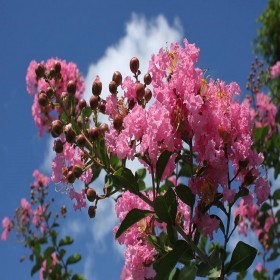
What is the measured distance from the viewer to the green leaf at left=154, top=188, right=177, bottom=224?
1.19 metres

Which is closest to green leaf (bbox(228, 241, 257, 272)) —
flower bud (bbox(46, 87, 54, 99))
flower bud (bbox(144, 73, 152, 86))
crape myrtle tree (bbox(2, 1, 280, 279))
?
crape myrtle tree (bbox(2, 1, 280, 279))

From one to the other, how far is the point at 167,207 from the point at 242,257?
0.25 metres

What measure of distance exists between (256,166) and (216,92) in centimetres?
24

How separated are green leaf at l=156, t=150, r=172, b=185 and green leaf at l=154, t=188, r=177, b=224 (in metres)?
0.05

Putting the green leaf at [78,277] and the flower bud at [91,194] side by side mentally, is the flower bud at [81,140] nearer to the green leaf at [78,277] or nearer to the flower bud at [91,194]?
the flower bud at [91,194]

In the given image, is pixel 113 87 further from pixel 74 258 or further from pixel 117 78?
pixel 74 258

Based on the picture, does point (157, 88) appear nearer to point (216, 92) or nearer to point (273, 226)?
point (216, 92)

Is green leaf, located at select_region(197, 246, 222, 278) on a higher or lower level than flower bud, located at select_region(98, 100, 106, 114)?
lower

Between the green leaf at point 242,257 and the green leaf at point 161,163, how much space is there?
286mm

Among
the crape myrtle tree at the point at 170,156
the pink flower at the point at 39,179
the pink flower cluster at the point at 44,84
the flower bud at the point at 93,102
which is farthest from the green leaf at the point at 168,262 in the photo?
the pink flower at the point at 39,179

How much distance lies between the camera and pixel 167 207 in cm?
121

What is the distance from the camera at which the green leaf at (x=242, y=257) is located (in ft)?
4.15

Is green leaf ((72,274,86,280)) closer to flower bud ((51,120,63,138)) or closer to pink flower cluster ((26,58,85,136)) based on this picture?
pink flower cluster ((26,58,85,136))

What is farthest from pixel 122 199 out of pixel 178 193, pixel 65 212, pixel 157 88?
pixel 65 212
